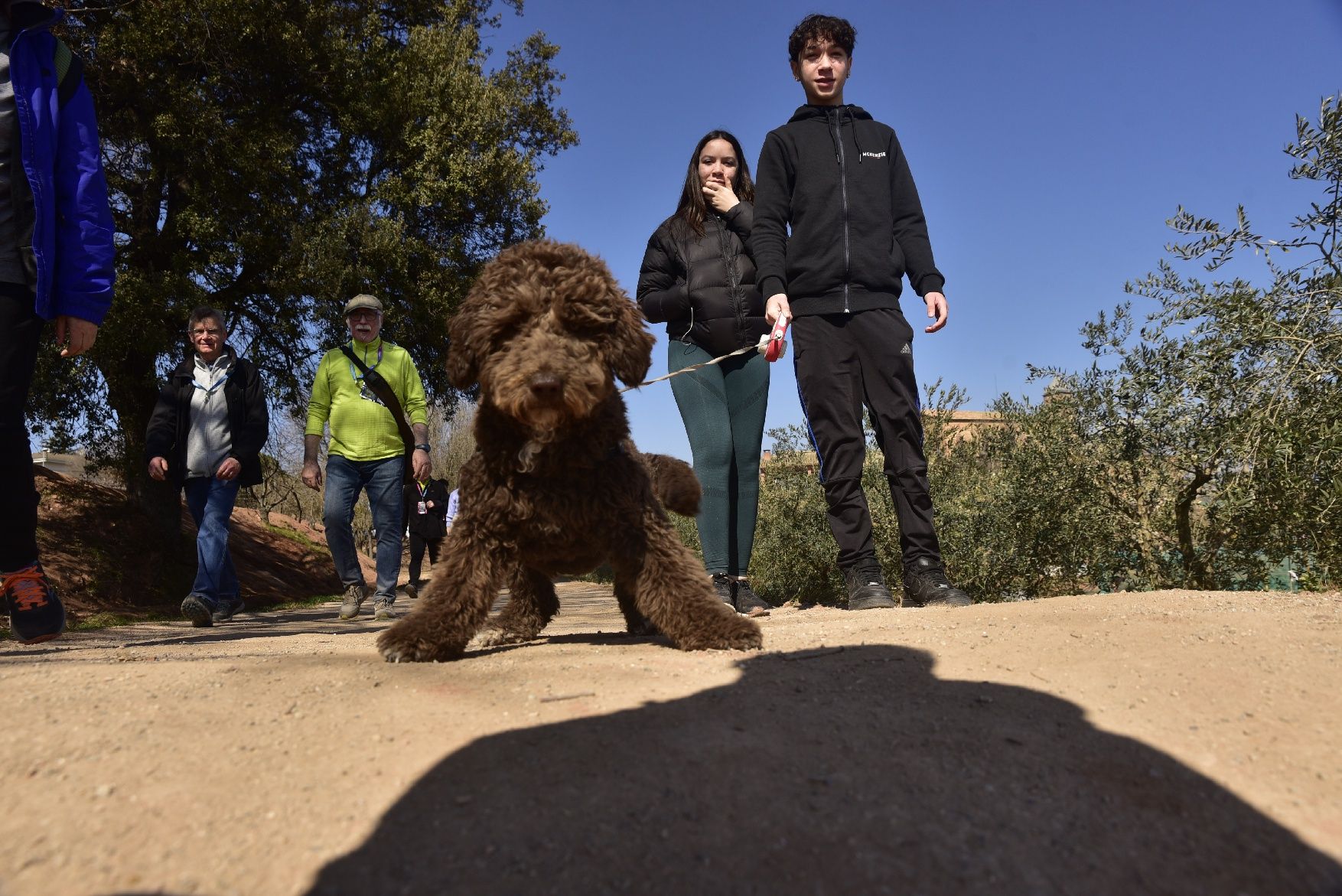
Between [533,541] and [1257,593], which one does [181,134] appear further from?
[1257,593]

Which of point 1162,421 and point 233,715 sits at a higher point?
point 1162,421

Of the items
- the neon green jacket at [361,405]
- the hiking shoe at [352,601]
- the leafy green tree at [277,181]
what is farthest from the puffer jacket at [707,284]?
the leafy green tree at [277,181]

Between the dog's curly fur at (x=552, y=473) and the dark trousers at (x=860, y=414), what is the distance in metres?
1.65

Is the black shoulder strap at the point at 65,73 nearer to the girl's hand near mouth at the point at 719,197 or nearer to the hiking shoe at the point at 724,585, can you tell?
the girl's hand near mouth at the point at 719,197

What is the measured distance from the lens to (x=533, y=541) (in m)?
3.60

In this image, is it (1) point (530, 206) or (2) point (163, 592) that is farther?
(1) point (530, 206)

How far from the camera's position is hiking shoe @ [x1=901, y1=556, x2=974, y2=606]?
477 centimetres

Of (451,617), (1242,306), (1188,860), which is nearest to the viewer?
(1188,860)

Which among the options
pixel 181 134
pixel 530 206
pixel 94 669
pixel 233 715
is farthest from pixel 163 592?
pixel 233 715

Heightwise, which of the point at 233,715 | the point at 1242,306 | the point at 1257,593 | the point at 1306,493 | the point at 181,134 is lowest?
the point at 233,715

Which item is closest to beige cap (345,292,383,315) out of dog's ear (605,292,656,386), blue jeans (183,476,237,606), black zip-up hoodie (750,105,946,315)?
blue jeans (183,476,237,606)

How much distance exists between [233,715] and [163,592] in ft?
34.6

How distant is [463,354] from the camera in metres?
3.54

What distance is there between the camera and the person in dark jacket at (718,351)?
5.05 m
